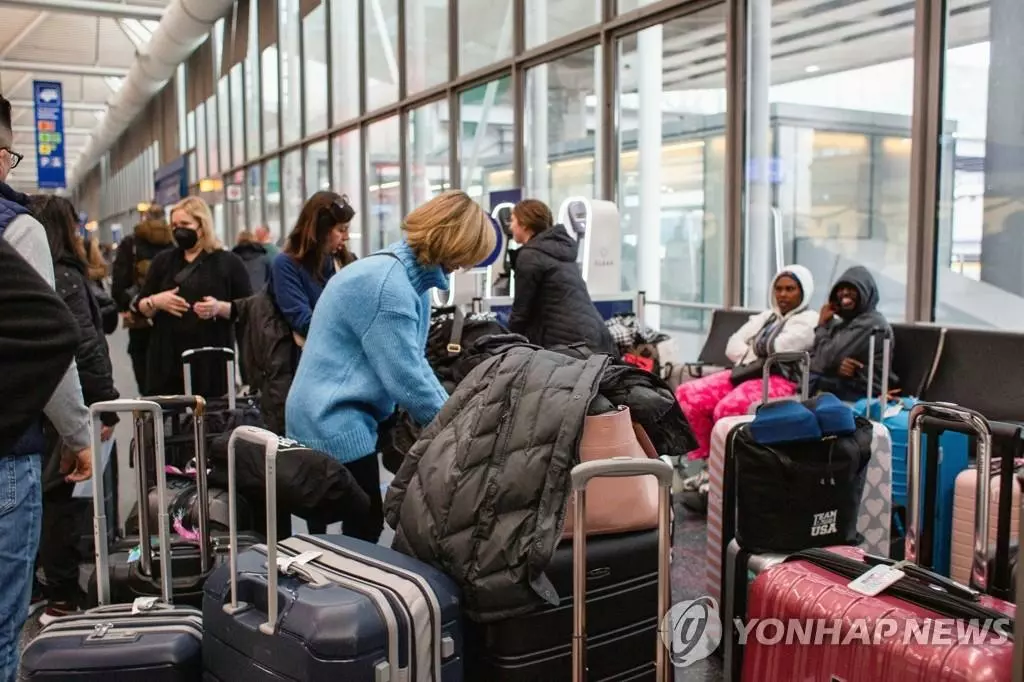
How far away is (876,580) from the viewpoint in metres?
1.96

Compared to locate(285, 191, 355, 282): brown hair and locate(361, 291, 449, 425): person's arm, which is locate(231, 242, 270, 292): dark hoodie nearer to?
locate(285, 191, 355, 282): brown hair

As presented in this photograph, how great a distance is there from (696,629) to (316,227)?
209cm

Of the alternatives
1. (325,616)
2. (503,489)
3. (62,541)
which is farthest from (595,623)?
(62,541)

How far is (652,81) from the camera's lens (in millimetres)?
8164

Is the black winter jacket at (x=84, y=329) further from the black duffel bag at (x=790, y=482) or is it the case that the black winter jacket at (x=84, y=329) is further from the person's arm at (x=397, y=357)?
the black duffel bag at (x=790, y=482)

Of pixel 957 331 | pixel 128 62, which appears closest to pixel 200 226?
pixel 957 331

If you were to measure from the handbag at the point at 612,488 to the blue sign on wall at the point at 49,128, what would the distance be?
22.0 m

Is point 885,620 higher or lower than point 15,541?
lower

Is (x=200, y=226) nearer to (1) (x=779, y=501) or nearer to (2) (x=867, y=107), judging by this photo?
(1) (x=779, y=501)

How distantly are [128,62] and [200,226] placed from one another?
25594 mm

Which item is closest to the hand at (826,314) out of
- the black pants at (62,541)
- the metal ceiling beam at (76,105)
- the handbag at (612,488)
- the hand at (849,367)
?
the hand at (849,367)

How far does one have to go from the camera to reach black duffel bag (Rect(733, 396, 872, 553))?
2691 millimetres

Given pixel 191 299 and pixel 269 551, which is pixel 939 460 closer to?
pixel 269 551

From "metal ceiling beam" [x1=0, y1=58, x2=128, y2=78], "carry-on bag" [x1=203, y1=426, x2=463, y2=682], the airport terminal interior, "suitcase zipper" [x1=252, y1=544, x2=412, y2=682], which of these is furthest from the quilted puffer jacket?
"metal ceiling beam" [x1=0, y1=58, x2=128, y2=78]
